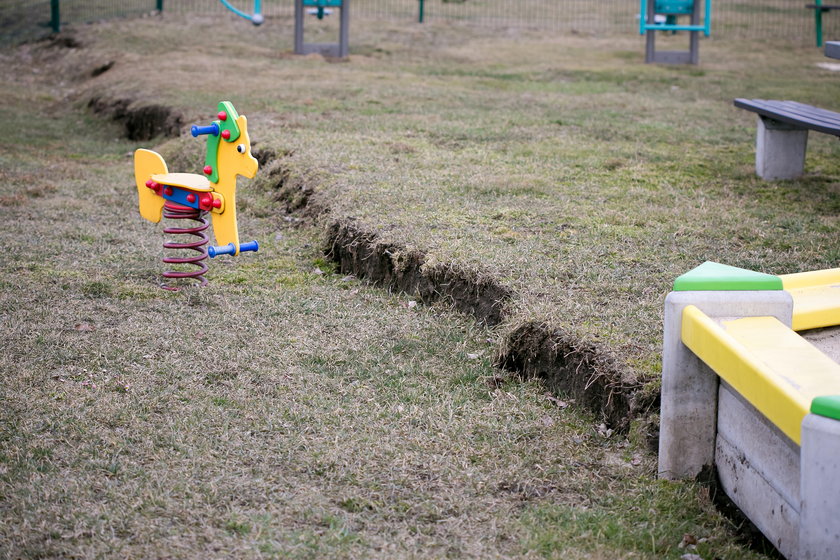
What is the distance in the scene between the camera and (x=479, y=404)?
3818 millimetres

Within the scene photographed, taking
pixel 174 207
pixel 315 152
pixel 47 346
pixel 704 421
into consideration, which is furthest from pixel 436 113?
pixel 704 421

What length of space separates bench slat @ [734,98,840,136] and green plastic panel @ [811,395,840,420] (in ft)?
13.6

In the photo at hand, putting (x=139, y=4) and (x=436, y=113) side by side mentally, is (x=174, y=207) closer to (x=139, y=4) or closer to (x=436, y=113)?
(x=436, y=113)

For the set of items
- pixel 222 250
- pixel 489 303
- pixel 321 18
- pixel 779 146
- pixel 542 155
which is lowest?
pixel 489 303

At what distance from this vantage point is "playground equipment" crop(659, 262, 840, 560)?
2.30m

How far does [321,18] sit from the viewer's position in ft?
43.9

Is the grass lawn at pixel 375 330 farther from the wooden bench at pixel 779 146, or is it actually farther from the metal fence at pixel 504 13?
the metal fence at pixel 504 13

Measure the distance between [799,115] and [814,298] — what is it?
3.62 metres

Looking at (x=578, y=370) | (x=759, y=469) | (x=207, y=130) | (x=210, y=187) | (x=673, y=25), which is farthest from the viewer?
(x=673, y=25)

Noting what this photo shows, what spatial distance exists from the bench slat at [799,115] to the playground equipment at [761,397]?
2966mm

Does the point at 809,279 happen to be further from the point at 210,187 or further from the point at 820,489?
the point at 210,187

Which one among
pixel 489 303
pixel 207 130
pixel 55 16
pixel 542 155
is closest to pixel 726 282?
pixel 489 303

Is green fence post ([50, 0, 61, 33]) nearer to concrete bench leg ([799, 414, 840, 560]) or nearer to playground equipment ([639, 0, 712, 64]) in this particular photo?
playground equipment ([639, 0, 712, 64])

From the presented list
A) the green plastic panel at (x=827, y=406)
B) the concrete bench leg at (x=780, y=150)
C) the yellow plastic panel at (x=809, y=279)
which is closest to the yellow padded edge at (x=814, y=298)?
the yellow plastic panel at (x=809, y=279)
